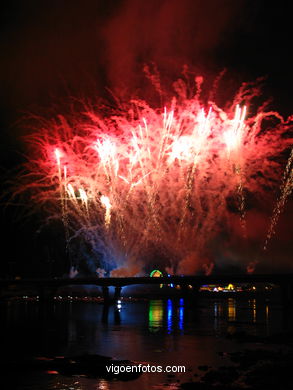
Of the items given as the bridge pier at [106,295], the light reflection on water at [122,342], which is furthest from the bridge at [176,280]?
the light reflection on water at [122,342]

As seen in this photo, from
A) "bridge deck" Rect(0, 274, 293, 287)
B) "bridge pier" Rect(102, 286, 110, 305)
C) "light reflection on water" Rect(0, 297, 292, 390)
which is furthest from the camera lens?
"bridge pier" Rect(102, 286, 110, 305)

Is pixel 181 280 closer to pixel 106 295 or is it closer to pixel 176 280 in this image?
pixel 176 280

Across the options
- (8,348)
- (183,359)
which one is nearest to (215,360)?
(183,359)

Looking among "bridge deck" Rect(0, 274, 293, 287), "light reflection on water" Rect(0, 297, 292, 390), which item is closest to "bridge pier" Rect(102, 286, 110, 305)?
"bridge deck" Rect(0, 274, 293, 287)

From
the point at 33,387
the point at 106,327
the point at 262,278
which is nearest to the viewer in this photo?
the point at 33,387

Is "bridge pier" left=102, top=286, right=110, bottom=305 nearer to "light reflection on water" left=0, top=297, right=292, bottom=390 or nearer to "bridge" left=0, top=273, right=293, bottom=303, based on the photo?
"bridge" left=0, top=273, right=293, bottom=303

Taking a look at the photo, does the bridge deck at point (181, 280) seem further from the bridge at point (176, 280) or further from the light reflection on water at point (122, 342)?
the light reflection on water at point (122, 342)

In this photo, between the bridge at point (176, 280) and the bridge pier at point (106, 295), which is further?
the bridge pier at point (106, 295)

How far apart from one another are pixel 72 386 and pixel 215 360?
490 inches

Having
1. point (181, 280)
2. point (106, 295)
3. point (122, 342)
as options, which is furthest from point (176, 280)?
point (122, 342)

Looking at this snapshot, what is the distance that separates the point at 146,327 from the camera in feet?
→ 197

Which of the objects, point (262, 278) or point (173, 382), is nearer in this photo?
point (173, 382)

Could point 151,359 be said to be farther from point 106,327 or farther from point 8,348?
point 106,327

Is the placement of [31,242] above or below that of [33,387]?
above
